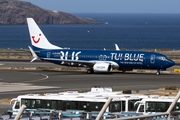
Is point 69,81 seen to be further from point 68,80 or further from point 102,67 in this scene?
point 102,67

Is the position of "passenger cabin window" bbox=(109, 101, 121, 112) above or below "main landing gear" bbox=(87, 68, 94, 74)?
above

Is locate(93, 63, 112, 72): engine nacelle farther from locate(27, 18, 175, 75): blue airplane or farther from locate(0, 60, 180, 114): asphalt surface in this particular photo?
locate(0, 60, 180, 114): asphalt surface

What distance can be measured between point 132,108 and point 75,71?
6012cm

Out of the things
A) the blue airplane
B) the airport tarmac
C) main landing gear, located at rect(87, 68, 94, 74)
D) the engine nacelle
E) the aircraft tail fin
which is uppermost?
the aircraft tail fin

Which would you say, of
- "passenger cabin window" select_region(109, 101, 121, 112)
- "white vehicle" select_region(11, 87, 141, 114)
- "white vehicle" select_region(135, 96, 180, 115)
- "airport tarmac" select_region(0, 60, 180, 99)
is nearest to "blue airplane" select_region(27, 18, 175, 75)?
"airport tarmac" select_region(0, 60, 180, 99)

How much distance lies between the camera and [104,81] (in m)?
77.3

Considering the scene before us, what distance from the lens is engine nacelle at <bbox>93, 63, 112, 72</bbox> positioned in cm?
8781

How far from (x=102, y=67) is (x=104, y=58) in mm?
1792

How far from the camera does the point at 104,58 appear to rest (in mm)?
89250

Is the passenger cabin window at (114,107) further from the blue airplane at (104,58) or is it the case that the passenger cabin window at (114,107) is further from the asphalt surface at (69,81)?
the blue airplane at (104,58)

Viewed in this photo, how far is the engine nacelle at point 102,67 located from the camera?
87812mm

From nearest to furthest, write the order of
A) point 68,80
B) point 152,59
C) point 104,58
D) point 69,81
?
point 69,81 → point 68,80 → point 152,59 → point 104,58

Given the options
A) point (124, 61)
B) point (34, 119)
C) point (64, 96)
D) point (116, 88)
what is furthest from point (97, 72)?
point (34, 119)

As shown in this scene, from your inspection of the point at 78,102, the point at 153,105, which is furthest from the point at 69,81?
the point at 153,105
